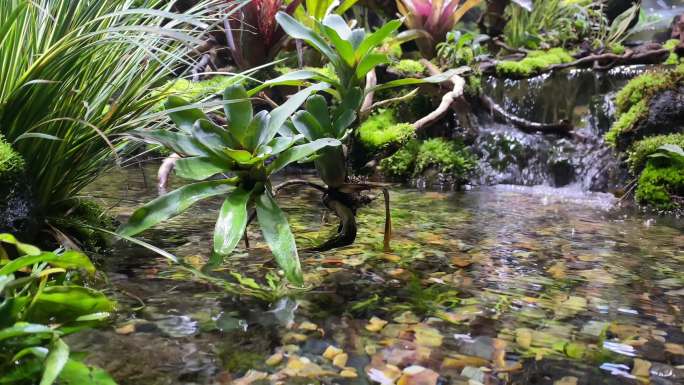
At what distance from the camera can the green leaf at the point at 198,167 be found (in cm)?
146

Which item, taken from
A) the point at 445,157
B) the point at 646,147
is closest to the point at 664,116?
the point at 646,147

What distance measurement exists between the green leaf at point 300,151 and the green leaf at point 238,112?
0.44ft

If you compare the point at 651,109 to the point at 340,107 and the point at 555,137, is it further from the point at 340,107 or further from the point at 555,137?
the point at 340,107

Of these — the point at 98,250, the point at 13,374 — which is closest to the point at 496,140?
the point at 98,250

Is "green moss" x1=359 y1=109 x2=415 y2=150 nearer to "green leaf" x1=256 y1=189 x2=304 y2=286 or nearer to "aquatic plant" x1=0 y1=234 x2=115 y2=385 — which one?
"green leaf" x1=256 y1=189 x2=304 y2=286

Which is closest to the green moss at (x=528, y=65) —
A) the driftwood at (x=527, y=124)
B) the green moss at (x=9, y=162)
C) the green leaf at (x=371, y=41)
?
the driftwood at (x=527, y=124)

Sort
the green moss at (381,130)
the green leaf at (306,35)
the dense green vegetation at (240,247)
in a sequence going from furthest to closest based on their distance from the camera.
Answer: the green moss at (381,130) < the green leaf at (306,35) < the dense green vegetation at (240,247)

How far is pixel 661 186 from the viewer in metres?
3.55

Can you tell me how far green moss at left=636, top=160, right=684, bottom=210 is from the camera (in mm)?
3481

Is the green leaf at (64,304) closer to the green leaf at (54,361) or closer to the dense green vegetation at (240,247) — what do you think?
the dense green vegetation at (240,247)

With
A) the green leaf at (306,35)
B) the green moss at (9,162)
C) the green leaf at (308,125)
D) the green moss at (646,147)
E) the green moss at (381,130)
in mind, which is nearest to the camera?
the green moss at (9,162)

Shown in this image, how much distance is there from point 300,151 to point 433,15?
15.1 ft

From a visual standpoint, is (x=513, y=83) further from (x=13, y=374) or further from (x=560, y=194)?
(x=13, y=374)

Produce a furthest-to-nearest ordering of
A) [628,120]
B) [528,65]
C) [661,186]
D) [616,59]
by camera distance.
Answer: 1. [528,65]
2. [616,59]
3. [628,120]
4. [661,186]
